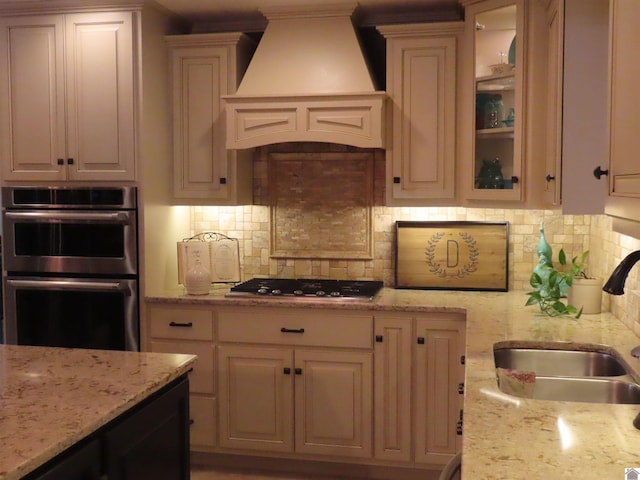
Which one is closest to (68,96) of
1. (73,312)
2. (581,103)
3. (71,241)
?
(71,241)

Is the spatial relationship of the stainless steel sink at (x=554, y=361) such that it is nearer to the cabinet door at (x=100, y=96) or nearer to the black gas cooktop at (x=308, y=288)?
the black gas cooktop at (x=308, y=288)

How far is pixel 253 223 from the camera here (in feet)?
14.2

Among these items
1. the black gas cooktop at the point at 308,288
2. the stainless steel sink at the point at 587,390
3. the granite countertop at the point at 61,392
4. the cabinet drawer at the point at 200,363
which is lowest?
Result: the cabinet drawer at the point at 200,363

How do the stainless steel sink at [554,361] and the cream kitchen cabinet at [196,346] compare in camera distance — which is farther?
the cream kitchen cabinet at [196,346]

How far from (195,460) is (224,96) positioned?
1942 mm

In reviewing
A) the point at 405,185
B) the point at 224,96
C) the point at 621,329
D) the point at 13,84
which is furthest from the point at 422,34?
Result: the point at 13,84

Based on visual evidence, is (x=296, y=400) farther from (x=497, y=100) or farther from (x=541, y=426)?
(x=541, y=426)

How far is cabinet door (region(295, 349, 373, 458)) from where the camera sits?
3.68 meters

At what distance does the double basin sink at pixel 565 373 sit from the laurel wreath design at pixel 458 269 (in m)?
1.38

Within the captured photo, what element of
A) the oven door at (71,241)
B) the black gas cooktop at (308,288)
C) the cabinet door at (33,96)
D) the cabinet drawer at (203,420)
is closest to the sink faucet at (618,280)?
the black gas cooktop at (308,288)

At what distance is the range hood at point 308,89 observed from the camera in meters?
3.77

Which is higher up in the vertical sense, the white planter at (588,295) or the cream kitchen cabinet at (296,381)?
the white planter at (588,295)

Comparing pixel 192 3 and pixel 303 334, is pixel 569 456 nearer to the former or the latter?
pixel 303 334

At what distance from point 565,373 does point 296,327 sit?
4.78 ft
